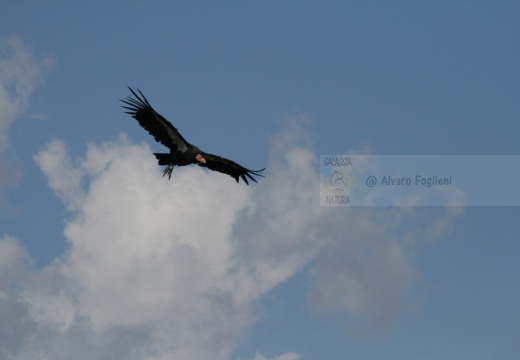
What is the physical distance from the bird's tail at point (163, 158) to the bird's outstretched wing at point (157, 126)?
696 mm

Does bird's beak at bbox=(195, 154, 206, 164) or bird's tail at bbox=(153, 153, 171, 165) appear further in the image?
bird's beak at bbox=(195, 154, 206, 164)

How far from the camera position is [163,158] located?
4247cm

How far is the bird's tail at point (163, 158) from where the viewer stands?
139ft

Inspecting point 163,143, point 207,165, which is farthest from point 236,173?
point 163,143

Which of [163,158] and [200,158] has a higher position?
[200,158]

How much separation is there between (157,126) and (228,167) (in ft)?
16.6

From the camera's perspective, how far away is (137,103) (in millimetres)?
41750

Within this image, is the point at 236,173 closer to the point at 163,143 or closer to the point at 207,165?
the point at 207,165

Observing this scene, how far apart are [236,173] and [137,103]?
7044 millimetres

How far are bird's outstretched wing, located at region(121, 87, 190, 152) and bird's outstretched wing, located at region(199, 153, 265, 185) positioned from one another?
258 centimetres

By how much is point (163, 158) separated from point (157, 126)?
5.09 feet

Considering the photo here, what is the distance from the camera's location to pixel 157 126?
140 ft

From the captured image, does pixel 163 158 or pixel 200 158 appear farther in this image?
pixel 200 158

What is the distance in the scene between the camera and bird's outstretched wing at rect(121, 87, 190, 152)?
137 feet
